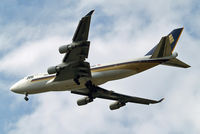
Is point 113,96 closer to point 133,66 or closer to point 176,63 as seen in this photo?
point 133,66

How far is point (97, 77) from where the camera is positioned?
42219 millimetres

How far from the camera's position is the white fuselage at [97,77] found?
41.1 m

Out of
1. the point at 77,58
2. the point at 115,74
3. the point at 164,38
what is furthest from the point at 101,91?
the point at 164,38

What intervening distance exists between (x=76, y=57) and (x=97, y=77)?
4559 mm

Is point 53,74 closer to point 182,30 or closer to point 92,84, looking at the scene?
point 92,84

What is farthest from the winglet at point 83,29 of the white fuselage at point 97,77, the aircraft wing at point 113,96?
the aircraft wing at point 113,96

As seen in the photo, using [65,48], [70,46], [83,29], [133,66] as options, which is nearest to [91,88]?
[133,66]

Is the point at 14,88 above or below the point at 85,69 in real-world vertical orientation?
below

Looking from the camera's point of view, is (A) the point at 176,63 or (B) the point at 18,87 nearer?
(A) the point at 176,63

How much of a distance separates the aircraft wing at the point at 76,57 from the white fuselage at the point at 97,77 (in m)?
0.98

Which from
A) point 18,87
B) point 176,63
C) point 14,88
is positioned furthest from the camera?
point 14,88

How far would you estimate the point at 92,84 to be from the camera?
1741 inches

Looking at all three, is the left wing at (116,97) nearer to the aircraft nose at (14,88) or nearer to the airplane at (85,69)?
the airplane at (85,69)

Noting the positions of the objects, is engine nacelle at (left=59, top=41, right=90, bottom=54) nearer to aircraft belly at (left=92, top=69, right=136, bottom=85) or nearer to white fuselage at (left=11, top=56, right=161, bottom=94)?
white fuselage at (left=11, top=56, right=161, bottom=94)
